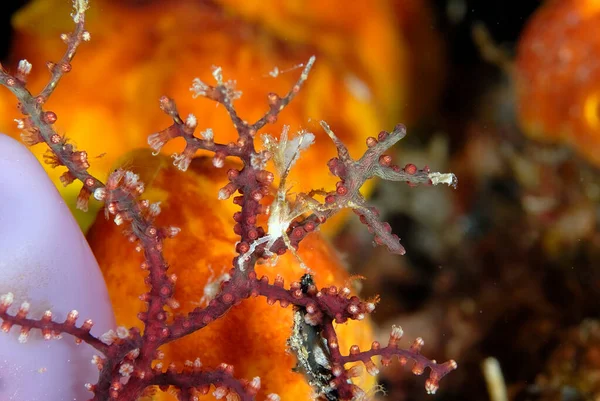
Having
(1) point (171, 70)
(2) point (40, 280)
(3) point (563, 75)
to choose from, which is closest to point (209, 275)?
(2) point (40, 280)

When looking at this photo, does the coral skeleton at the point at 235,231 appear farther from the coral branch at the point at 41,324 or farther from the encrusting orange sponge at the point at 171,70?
the encrusting orange sponge at the point at 171,70

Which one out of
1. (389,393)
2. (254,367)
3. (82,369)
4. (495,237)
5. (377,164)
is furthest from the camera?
(495,237)

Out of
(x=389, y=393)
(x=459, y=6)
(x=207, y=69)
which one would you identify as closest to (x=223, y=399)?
(x=207, y=69)

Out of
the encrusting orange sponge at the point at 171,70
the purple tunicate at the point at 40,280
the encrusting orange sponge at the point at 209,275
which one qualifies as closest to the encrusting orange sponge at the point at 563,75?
the encrusting orange sponge at the point at 171,70

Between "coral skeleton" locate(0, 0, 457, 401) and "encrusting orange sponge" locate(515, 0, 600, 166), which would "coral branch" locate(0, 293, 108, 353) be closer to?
"coral skeleton" locate(0, 0, 457, 401)

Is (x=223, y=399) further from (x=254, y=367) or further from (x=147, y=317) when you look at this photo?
(x=147, y=317)

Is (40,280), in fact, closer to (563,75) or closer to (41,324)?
(41,324)
